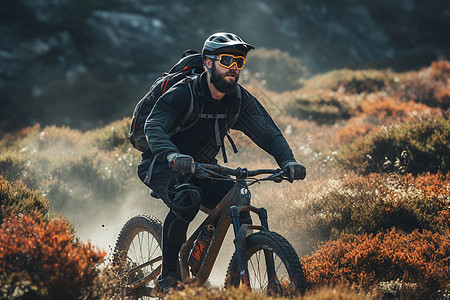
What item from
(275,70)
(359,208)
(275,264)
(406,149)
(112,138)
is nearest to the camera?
(275,264)

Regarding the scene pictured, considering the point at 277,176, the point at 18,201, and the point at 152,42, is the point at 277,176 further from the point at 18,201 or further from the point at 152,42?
the point at 152,42

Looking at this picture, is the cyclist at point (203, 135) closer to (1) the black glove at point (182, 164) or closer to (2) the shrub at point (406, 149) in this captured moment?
(1) the black glove at point (182, 164)

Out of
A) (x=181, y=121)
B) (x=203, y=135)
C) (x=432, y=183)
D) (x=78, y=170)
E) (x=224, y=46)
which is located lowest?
(x=432, y=183)

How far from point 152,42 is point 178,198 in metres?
25.9

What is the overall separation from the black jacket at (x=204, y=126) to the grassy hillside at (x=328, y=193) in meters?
1.23

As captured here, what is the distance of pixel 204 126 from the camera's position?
A: 461 centimetres

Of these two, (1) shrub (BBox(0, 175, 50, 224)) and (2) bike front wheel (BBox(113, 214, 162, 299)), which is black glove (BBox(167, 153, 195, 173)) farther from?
(1) shrub (BBox(0, 175, 50, 224))

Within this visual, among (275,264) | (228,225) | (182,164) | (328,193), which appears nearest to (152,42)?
(328,193)

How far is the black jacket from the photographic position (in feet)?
13.8

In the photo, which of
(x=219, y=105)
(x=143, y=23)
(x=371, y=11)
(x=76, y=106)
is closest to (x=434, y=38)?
(x=371, y=11)

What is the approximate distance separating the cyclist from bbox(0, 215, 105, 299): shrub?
82 cm

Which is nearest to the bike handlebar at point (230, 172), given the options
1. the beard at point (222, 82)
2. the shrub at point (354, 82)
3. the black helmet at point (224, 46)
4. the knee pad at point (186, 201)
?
the knee pad at point (186, 201)

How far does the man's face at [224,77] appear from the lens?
4.39m

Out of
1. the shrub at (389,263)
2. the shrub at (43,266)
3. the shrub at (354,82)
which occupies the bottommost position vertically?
the shrub at (389,263)
